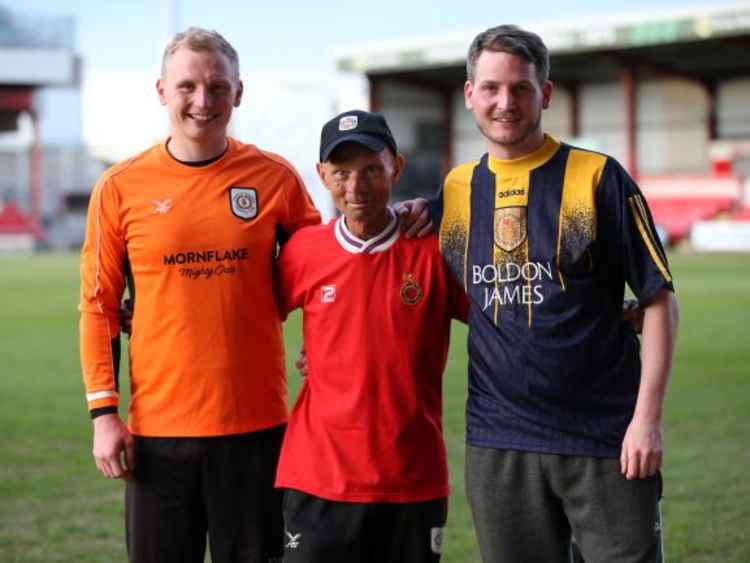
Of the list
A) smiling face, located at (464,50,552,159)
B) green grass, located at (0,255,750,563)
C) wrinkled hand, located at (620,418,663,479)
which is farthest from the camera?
green grass, located at (0,255,750,563)

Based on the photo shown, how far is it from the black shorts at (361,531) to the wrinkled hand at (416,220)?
2.34 feet

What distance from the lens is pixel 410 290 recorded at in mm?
2982

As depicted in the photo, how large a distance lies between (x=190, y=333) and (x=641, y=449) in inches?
49.5

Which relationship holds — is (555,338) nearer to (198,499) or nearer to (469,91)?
(469,91)

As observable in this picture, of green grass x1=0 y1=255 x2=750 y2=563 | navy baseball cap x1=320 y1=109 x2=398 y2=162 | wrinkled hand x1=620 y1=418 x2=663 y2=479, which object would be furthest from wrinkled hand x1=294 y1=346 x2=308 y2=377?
green grass x1=0 y1=255 x2=750 y2=563

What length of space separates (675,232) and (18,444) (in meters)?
28.8

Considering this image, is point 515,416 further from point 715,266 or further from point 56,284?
point 715,266

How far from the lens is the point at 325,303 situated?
3.02 meters

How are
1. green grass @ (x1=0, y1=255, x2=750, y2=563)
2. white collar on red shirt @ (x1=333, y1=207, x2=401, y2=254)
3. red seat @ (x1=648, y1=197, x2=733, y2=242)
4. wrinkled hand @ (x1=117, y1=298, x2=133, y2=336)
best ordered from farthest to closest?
red seat @ (x1=648, y1=197, x2=733, y2=242), green grass @ (x1=0, y1=255, x2=750, y2=563), wrinkled hand @ (x1=117, y1=298, x2=133, y2=336), white collar on red shirt @ (x1=333, y1=207, x2=401, y2=254)

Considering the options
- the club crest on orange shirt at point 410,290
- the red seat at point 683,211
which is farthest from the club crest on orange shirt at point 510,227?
the red seat at point 683,211

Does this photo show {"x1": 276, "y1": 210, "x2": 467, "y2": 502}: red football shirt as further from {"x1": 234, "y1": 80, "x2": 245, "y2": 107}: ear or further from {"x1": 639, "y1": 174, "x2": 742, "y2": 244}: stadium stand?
{"x1": 639, "y1": 174, "x2": 742, "y2": 244}: stadium stand

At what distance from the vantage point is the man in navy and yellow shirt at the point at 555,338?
8.98 ft

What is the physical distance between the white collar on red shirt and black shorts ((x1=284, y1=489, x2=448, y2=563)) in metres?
0.66

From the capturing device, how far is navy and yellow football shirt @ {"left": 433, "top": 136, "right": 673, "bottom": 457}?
276 cm
